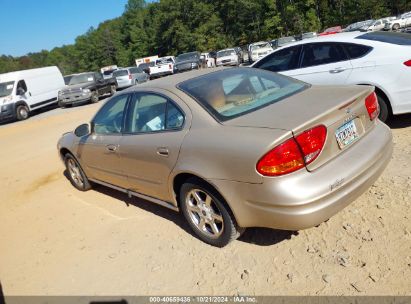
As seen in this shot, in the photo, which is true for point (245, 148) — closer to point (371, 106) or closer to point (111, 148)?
point (371, 106)

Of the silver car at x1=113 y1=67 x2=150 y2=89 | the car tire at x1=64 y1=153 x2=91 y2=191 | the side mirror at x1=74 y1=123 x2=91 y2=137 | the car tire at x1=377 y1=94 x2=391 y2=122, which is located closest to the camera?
the side mirror at x1=74 y1=123 x2=91 y2=137

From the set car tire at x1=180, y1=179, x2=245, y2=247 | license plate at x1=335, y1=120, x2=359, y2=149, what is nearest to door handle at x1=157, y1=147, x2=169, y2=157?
car tire at x1=180, y1=179, x2=245, y2=247

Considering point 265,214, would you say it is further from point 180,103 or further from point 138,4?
point 138,4

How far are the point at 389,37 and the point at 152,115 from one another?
3.84m

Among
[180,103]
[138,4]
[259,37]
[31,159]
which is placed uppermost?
[138,4]

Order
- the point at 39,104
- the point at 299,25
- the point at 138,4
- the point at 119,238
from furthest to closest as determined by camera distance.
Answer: the point at 138,4, the point at 299,25, the point at 39,104, the point at 119,238

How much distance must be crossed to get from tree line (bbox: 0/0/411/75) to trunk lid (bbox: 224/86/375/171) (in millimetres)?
56980

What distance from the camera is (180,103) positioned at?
373 cm

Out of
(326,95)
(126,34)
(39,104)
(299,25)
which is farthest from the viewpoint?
(126,34)

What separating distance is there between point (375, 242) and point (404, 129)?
3.04 meters

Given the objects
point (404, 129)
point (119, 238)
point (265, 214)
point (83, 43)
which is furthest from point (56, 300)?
point (83, 43)

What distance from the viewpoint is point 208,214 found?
3.68m

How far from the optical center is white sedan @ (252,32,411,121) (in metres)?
5.45

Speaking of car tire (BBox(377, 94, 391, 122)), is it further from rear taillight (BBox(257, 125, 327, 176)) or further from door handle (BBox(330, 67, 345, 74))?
rear taillight (BBox(257, 125, 327, 176))
